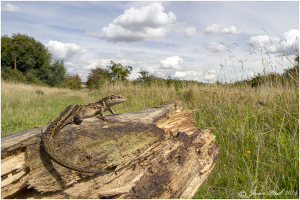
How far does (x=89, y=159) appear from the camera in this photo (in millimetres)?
2133

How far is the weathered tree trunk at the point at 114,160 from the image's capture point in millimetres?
1888

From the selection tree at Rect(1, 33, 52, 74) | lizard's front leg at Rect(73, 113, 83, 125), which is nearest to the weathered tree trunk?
lizard's front leg at Rect(73, 113, 83, 125)

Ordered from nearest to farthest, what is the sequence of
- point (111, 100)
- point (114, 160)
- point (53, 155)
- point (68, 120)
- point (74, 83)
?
1. point (53, 155)
2. point (114, 160)
3. point (68, 120)
4. point (111, 100)
5. point (74, 83)

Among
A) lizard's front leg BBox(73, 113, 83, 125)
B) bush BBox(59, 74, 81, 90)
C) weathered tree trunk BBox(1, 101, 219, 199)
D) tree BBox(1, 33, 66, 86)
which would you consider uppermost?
tree BBox(1, 33, 66, 86)

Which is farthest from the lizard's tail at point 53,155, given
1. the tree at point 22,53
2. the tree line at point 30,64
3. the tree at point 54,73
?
the tree at point 54,73

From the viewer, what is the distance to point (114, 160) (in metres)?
2.23

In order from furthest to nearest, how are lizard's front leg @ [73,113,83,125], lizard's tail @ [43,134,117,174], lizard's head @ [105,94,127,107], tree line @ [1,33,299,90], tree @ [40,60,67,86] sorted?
tree @ [40,60,67,86], tree line @ [1,33,299,90], lizard's head @ [105,94,127,107], lizard's front leg @ [73,113,83,125], lizard's tail @ [43,134,117,174]

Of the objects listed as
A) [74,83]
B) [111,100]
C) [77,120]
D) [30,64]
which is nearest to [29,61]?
[30,64]

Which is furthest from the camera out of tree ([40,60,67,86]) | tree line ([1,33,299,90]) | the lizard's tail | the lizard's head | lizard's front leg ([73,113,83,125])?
tree ([40,60,67,86])

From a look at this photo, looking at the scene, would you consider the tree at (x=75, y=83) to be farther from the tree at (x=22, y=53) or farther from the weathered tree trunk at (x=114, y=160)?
the weathered tree trunk at (x=114, y=160)

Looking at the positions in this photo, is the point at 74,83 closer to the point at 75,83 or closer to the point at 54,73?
the point at 75,83

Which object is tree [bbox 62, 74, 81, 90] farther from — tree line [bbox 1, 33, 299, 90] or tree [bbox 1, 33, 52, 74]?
tree [bbox 1, 33, 52, 74]

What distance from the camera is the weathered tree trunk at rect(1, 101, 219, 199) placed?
1888 mm

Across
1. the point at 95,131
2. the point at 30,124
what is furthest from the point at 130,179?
the point at 30,124
